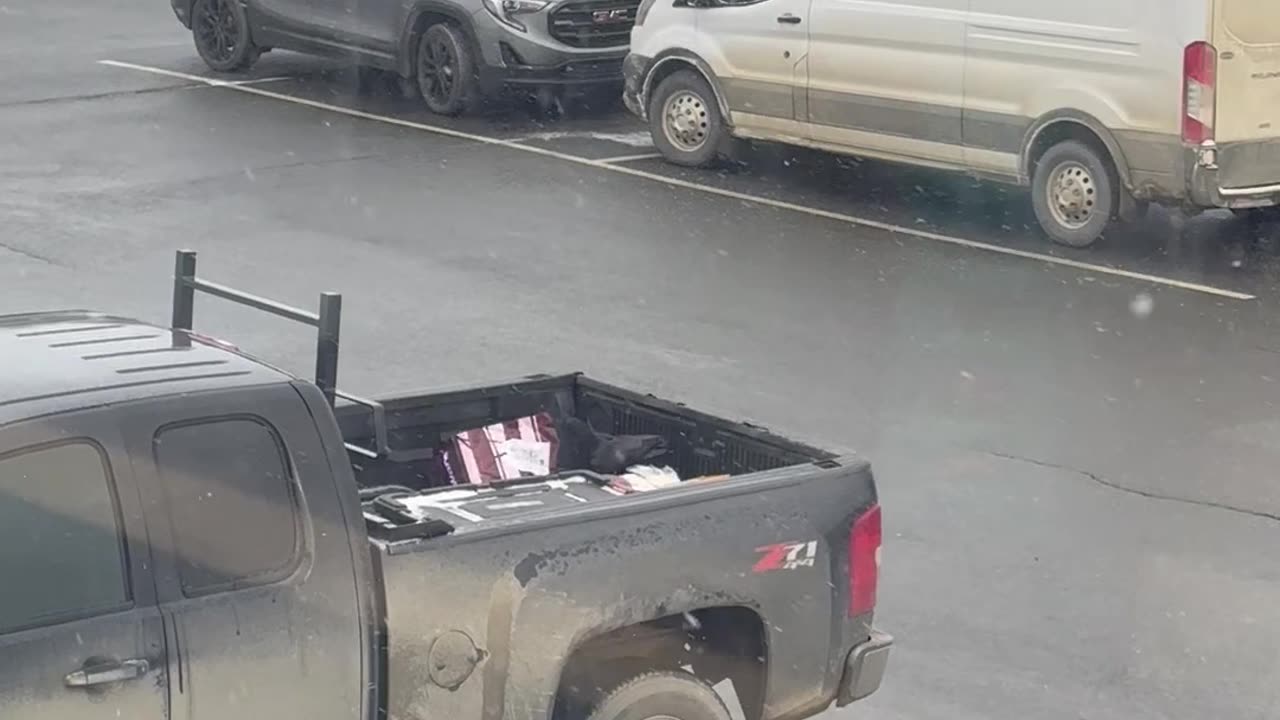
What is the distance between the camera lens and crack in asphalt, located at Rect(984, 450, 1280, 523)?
28.9 ft

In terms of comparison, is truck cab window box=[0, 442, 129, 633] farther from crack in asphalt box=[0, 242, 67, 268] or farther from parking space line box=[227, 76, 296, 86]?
parking space line box=[227, 76, 296, 86]

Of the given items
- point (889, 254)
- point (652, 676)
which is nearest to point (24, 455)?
point (652, 676)

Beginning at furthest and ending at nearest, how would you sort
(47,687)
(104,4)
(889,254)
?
(104,4) < (889,254) < (47,687)

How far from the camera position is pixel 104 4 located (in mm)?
25094

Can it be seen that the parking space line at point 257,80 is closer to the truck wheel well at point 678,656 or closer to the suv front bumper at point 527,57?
the suv front bumper at point 527,57

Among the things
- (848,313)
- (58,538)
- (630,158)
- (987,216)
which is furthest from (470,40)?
(58,538)

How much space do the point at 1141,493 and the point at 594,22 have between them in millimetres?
9781

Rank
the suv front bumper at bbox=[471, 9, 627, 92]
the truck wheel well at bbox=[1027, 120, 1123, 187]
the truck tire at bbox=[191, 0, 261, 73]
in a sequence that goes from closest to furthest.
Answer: the truck wheel well at bbox=[1027, 120, 1123, 187]
the suv front bumper at bbox=[471, 9, 627, 92]
the truck tire at bbox=[191, 0, 261, 73]

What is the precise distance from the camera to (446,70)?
1792cm

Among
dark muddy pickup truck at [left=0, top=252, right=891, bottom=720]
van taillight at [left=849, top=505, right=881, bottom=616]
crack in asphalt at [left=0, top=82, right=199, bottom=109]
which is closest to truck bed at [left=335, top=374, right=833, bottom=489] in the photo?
dark muddy pickup truck at [left=0, top=252, right=891, bottom=720]

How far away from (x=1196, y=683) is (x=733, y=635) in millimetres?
2221

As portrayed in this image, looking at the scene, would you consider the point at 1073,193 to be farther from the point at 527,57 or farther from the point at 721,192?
the point at 527,57

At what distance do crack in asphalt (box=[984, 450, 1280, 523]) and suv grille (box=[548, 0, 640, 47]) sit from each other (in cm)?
883

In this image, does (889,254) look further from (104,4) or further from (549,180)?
(104,4)
